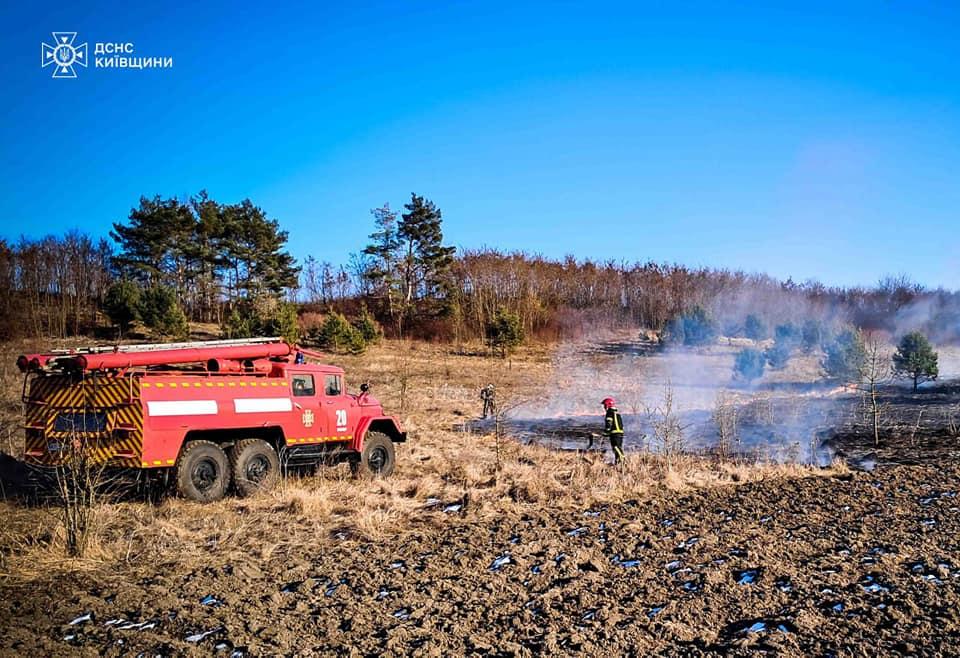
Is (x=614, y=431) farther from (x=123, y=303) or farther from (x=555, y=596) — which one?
(x=123, y=303)

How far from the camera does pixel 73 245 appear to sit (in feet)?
156

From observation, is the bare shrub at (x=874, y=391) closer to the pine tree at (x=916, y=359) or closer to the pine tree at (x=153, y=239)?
the pine tree at (x=916, y=359)

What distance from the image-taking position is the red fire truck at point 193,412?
32.0 ft

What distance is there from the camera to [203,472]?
10656mm

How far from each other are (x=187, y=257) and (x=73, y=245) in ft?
31.5

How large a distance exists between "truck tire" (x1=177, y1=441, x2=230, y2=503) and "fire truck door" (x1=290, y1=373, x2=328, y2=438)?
5.11ft

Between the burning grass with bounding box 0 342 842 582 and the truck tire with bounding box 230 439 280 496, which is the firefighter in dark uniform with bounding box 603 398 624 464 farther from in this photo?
the truck tire with bounding box 230 439 280 496

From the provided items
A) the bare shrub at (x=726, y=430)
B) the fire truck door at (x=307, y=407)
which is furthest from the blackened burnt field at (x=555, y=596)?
Result: the bare shrub at (x=726, y=430)

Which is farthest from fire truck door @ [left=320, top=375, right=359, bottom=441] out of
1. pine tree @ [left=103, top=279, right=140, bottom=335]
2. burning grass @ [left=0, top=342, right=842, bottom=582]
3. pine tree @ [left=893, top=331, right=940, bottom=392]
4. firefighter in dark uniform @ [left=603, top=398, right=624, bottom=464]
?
pine tree @ [left=893, top=331, right=940, bottom=392]

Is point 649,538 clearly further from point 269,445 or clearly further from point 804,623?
point 269,445

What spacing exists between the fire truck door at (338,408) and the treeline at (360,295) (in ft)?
68.2

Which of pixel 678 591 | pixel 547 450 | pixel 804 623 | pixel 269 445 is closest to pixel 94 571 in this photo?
pixel 269 445

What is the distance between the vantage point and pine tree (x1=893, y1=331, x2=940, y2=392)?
30781 mm

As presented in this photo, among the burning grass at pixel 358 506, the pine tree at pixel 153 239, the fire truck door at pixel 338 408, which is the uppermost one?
the pine tree at pixel 153 239
